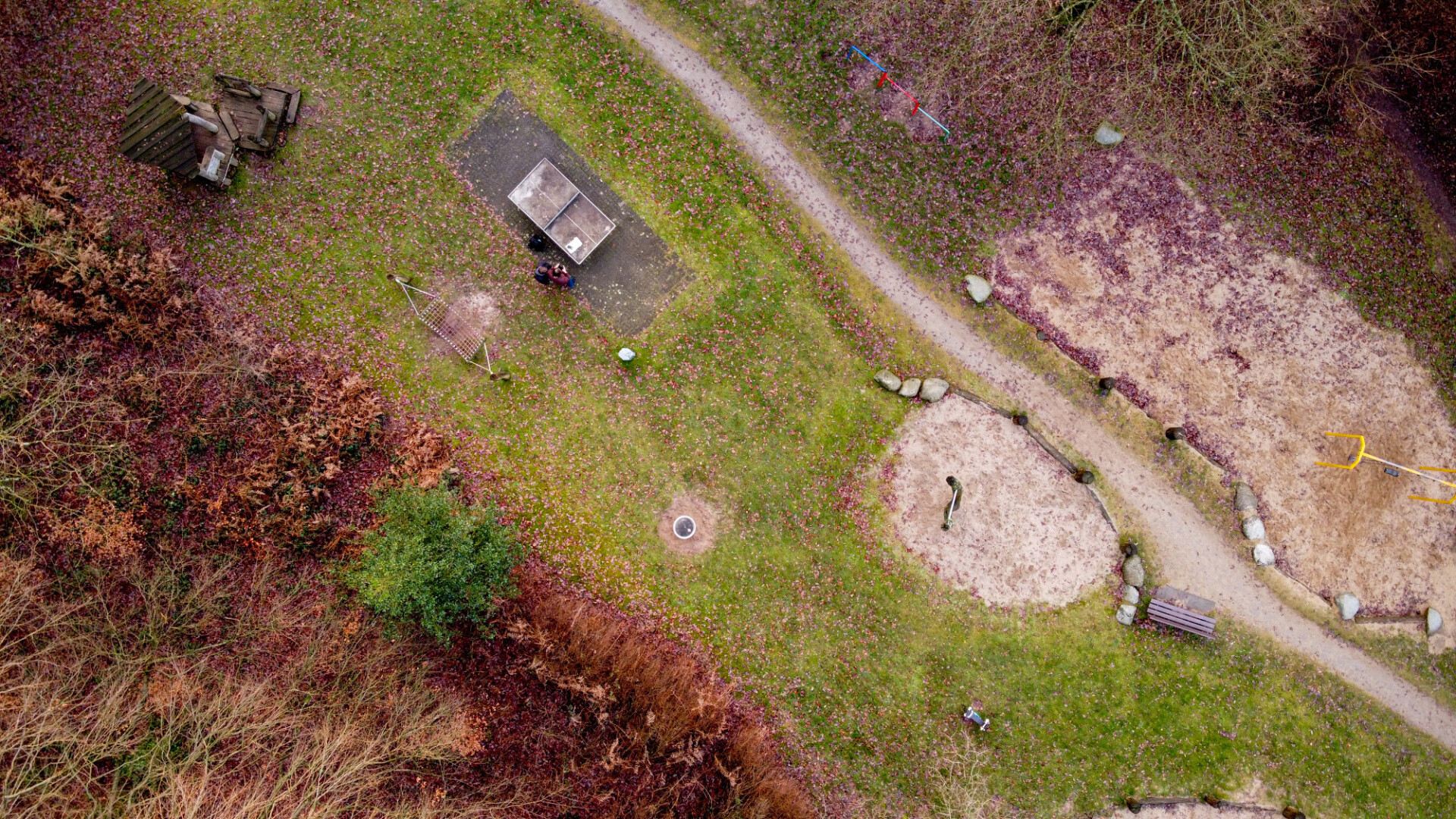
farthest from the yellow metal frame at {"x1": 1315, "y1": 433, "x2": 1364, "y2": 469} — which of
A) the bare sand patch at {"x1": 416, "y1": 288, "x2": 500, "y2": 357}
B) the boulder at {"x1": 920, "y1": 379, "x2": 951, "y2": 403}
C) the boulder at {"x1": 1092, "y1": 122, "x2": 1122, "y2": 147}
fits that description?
the bare sand patch at {"x1": 416, "y1": 288, "x2": 500, "y2": 357}

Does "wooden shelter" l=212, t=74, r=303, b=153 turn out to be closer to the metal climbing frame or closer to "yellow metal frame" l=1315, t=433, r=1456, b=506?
the metal climbing frame

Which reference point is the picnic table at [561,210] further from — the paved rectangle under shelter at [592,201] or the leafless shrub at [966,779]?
the leafless shrub at [966,779]

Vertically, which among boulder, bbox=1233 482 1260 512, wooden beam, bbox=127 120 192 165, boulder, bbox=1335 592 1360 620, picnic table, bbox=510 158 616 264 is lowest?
boulder, bbox=1335 592 1360 620

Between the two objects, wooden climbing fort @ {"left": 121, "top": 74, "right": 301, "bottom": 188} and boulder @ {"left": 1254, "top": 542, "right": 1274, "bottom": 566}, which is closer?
wooden climbing fort @ {"left": 121, "top": 74, "right": 301, "bottom": 188}

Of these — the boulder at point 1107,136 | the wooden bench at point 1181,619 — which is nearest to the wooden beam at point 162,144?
the boulder at point 1107,136

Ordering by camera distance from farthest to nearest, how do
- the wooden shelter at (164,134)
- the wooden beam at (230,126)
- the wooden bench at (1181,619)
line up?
the wooden bench at (1181,619) → the wooden beam at (230,126) → the wooden shelter at (164,134)

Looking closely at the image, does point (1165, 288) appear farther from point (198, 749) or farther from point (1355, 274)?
point (198, 749)

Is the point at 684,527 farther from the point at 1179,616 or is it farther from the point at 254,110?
the point at 254,110
